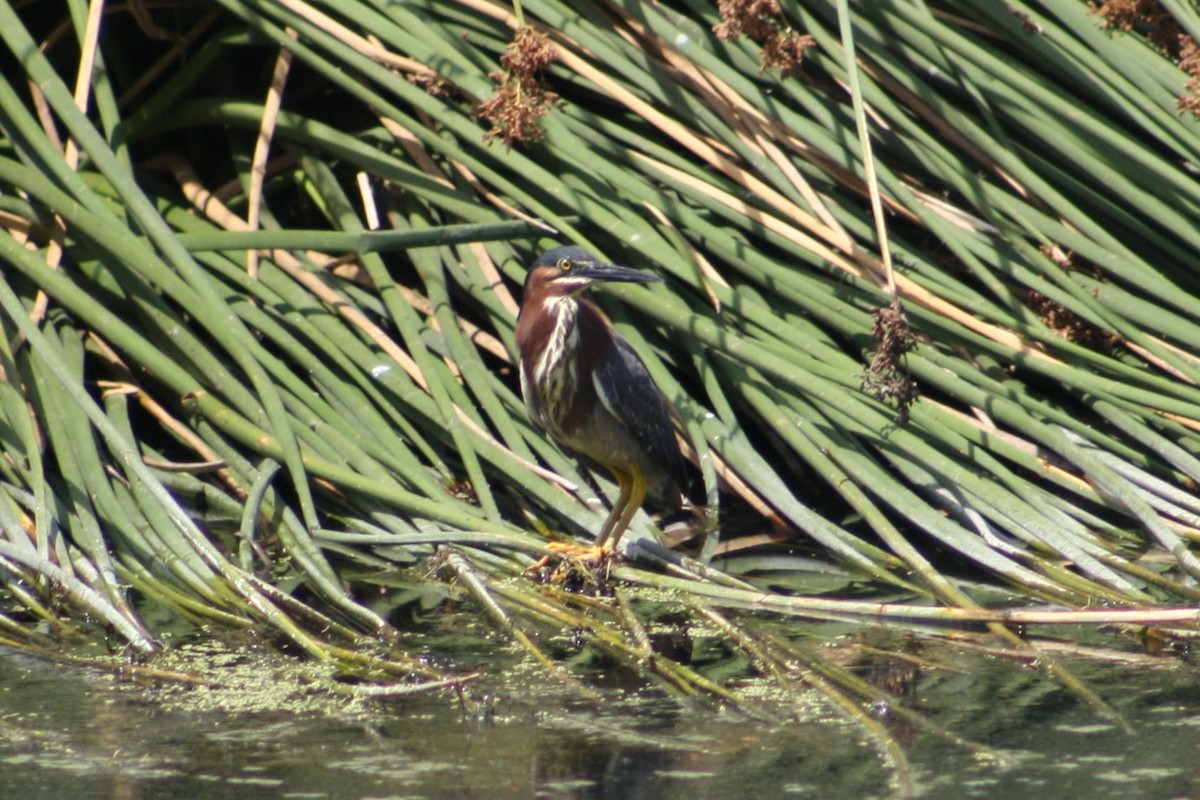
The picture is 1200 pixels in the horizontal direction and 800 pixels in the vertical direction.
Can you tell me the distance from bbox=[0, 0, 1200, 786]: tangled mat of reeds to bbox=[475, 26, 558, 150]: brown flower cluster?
0.01 metres

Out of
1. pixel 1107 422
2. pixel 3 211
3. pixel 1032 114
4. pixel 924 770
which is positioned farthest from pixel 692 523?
pixel 3 211

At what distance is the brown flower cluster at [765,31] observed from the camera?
149 inches

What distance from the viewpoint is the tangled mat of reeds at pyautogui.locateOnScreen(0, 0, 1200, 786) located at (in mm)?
3664

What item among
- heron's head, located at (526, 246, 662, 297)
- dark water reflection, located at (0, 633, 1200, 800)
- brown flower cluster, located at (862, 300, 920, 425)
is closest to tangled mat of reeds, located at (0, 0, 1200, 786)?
brown flower cluster, located at (862, 300, 920, 425)

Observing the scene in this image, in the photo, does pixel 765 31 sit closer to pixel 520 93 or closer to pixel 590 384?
pixel 520 93

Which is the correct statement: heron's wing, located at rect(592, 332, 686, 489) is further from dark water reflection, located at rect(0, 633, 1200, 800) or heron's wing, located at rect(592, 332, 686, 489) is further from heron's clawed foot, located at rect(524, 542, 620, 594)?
dark water reflection, located at rect(0, 633, 1200, 800)

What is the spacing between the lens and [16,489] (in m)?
3.71

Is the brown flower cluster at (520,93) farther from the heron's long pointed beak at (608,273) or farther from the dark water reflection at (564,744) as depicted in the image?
the dark water reflection at (564,744)

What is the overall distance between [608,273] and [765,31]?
0.77m

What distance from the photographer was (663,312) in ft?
14.0

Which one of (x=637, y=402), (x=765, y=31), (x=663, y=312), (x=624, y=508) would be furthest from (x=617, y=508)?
(x=765, y=31)

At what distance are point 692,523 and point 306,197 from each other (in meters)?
1.75

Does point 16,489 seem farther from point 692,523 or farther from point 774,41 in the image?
point 774,41

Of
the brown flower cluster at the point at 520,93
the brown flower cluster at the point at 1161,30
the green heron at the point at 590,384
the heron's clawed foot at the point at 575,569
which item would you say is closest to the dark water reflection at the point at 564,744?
the heron's clawed foot at the point at 575,569
